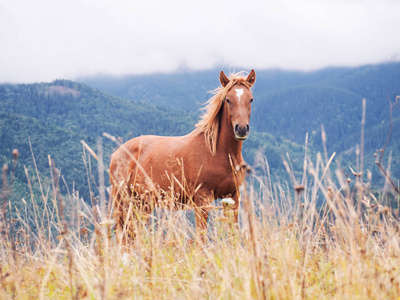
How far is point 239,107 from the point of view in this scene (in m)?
5.21

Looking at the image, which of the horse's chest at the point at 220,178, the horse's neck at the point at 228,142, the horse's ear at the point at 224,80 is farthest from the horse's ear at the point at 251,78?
the horse's chest at the point at 220,178

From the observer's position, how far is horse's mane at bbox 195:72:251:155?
5609 millimetres

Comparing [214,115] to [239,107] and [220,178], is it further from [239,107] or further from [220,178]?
[220,178]

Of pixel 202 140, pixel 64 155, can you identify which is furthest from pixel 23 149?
pixel 202 140

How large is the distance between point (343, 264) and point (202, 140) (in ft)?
11.4

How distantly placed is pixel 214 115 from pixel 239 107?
2.21 feet

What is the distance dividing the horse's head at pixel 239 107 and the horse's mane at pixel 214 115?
6cm

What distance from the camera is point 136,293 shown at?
8.25ft

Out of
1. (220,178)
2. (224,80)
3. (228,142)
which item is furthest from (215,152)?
(224,80)

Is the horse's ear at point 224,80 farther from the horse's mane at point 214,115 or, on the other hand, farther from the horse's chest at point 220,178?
the horse's chest at point 220,178

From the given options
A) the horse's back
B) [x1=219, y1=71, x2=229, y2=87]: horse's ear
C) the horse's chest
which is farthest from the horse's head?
the horse's back

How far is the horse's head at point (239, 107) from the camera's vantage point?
16.4ft

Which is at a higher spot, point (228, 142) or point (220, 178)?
point (228, 142)

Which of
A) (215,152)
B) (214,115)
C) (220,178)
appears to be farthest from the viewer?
(214,115)
